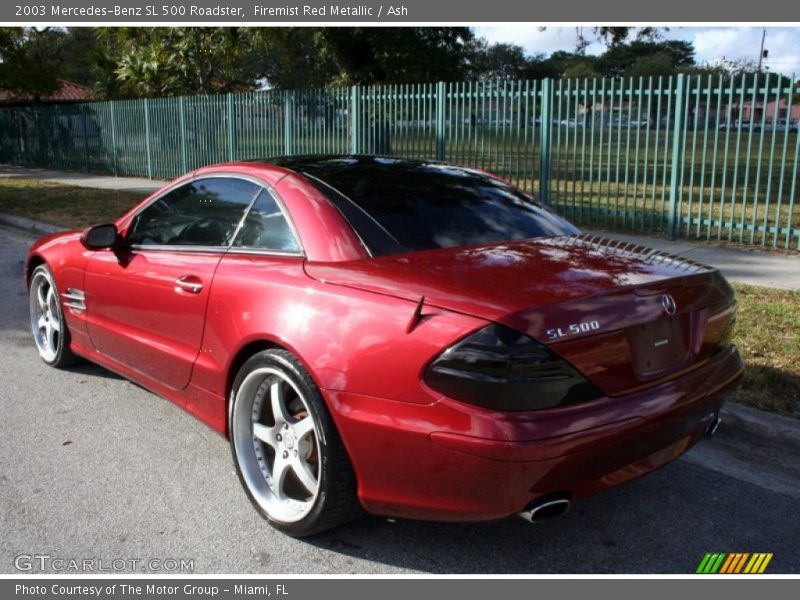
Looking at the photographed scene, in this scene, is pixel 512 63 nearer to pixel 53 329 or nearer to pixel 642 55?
pixel 642 55

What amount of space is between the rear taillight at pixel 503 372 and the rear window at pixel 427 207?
784mm

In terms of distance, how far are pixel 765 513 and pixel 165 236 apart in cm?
332

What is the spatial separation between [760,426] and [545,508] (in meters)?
2.11

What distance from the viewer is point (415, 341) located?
2701 millimetres

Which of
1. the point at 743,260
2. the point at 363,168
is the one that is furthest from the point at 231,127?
the point at 363,168

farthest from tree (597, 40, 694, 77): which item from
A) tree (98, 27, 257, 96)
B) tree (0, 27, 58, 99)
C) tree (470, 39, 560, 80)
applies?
tree (98, 27, 257, 96)

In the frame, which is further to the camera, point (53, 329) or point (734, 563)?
point (53, 329)

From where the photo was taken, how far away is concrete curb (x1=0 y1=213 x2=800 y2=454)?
405 centimetres

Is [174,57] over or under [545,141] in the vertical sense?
over

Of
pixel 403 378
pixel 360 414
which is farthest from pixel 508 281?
pixel 360 414

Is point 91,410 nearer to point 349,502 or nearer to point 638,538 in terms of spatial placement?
point 349,502

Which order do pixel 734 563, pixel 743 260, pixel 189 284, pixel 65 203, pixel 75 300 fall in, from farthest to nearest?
pixel 65 203, pixel 743 260, pixel 75 300, pixel 189 284, pixel 734 563

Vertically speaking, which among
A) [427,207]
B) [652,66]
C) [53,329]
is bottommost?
[53,329]

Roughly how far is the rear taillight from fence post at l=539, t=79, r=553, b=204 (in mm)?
9690
